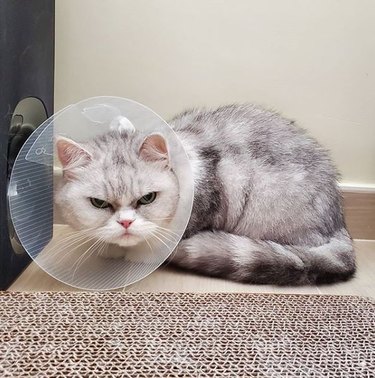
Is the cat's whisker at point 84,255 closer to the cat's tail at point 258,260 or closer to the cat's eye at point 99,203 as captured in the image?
the cat's eye at point 99,203

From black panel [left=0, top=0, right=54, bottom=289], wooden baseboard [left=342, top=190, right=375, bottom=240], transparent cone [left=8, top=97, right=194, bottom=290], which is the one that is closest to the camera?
black panel [left=0, top=0, right=54, bottom=289]

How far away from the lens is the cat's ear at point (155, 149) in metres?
1.34

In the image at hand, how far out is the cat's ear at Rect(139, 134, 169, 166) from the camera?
1336 millimetres

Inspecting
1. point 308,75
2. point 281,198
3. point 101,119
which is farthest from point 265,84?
point 101,119

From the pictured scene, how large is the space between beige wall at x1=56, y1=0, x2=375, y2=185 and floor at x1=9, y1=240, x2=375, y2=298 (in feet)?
1.99

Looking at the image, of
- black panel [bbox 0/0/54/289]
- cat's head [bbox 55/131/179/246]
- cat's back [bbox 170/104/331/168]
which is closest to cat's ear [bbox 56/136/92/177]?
cat's head [bbox 55/131/179/246]

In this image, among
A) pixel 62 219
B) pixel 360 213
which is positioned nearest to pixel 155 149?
pixel 62 219

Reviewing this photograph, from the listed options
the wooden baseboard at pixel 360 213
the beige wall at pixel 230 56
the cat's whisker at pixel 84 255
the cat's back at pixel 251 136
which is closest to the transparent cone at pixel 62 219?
the cat's whisker at pixel 84 255

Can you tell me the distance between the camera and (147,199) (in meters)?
1.38

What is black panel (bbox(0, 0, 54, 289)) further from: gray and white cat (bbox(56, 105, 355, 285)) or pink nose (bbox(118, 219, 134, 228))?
pink nose (bbox(118, 219, 134, 228))

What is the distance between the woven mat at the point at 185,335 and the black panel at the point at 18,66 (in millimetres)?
179

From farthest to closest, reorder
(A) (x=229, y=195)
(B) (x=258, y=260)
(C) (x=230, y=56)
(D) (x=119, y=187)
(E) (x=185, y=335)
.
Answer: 1. (C) (x=230, y=56)
2. (A) (x=229, y=195)
3. (B) (x=258, y=260)
4. (D) (x=119, y=187)
5. (E) (x=185, y=335)

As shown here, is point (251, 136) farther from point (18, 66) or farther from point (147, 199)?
point (18, 66)

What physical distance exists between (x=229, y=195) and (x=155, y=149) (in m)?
0.35
